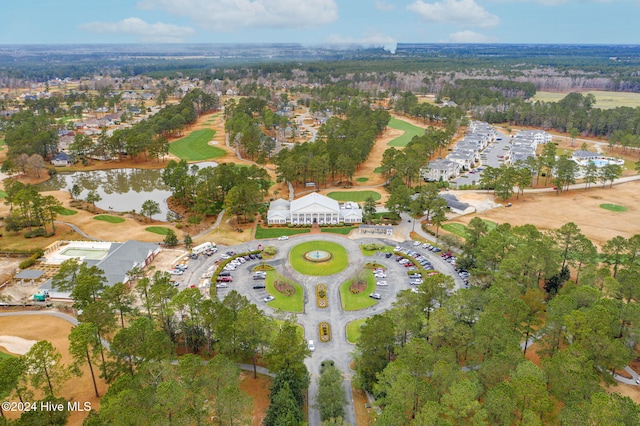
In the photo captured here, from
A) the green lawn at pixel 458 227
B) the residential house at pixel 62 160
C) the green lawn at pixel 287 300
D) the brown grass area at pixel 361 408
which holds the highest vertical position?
the residential house at pixel 62 160

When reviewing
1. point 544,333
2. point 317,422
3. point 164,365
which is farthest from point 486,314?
point 164,365

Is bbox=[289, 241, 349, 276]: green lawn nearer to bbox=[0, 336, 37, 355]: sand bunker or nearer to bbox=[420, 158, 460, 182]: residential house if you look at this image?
bbox=[0, 336, 37, 355]: sand bunker

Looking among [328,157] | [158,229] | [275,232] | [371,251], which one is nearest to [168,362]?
[371,251]

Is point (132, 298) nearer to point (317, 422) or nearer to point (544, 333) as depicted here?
point (317, 422)

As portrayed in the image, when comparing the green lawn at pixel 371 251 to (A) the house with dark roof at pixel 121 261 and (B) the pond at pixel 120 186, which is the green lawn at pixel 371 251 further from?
(B) the pond at pixel 120 186

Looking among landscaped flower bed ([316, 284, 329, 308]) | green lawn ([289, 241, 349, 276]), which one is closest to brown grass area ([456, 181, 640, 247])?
green lawn ([289, 241, 349, 276])

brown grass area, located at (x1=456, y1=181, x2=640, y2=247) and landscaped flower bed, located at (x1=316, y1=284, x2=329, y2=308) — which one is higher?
brown grass area, located at (x1=456, y1=181, x2=640, y2=247)

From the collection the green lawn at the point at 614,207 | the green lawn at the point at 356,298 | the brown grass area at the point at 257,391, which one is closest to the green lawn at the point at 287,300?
the green lawn at the point at 356,298

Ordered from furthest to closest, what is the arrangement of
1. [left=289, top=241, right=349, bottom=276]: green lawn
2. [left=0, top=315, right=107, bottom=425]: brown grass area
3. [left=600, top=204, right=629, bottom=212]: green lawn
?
1. [left=600, top=204, right=629, bottom=212]: green lawn
2. [left=289, top=241, right=349, bottom=276]: green lawn
3. [left=0, top=315, right=107, bottom=425]: brown grass area
